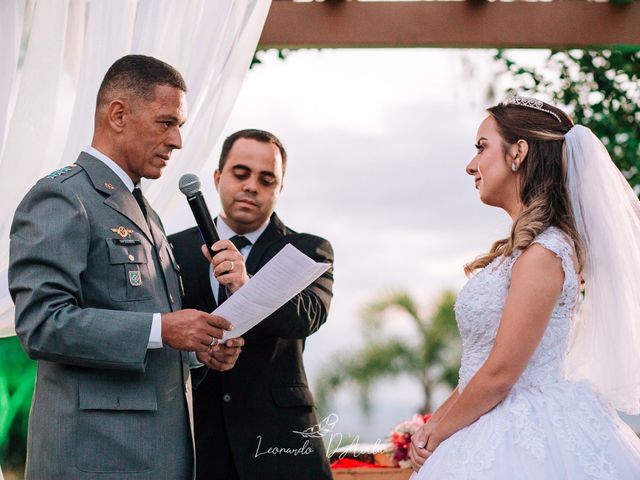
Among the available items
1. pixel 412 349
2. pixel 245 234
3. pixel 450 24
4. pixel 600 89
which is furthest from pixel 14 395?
pixel 412 349

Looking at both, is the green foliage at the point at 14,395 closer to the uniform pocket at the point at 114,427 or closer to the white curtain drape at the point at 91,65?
the white curtain drape at the point at 91,65

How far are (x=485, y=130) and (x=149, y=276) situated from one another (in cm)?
109

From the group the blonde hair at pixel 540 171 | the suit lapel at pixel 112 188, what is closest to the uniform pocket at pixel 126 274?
the suit lapel at pixel 112 188

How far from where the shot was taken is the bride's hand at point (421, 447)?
2.90 metres

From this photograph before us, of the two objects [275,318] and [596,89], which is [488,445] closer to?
[275,318]

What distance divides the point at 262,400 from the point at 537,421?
0.93 m

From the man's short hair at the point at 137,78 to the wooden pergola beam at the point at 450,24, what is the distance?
144 centimetres

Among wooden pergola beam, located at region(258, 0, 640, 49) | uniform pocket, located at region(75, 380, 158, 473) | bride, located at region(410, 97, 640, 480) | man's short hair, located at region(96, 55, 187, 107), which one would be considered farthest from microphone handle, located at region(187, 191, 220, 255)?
wooden pergola beam, located at region(258, 0, 640, 49)

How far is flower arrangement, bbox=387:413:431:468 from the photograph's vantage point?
423 cm

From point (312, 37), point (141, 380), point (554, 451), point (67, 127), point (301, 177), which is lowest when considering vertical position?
point (554, 451)

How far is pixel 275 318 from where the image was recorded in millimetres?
3115

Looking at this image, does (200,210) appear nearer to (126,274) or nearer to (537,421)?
(126,274)

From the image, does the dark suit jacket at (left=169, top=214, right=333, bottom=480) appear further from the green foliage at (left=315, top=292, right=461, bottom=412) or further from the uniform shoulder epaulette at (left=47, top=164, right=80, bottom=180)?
the green foliage at (left=315, top=292, right=461, bottom=412)

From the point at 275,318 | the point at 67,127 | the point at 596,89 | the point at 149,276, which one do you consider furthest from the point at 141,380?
the point at 596,89
